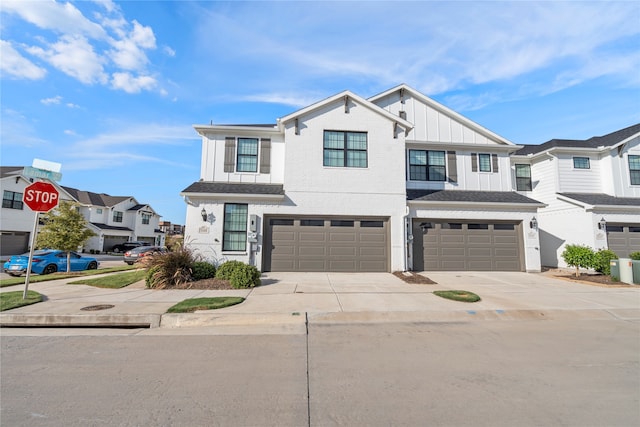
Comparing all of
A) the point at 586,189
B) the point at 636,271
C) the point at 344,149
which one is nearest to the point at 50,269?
the point at 344,149

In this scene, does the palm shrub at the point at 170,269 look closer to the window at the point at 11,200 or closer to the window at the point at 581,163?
the window at the point at 581,163

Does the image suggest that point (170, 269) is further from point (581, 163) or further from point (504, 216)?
point (581, 163)

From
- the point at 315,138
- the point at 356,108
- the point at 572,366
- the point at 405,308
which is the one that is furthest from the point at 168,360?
the point at 356,108

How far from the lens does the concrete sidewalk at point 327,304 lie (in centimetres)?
639

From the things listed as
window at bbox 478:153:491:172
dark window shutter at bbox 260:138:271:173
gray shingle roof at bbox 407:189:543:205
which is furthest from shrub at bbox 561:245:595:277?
dark window shutter at bbox 260:138:271:173

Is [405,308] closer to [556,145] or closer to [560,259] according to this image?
[560,259]

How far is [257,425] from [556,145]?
69.2 ft

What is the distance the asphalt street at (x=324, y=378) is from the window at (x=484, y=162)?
11484 mm

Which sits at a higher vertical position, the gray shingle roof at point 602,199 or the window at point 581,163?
the window at point 581,163

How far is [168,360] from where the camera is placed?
4.36 metres

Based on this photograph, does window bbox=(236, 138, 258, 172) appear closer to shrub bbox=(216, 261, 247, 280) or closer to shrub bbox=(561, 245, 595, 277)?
shrub bbox=(216, 261, 247, 280)

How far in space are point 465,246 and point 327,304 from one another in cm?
915

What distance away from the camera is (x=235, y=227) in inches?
503

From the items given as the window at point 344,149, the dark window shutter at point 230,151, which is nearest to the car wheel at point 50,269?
the dark window shutter at point 230,151
